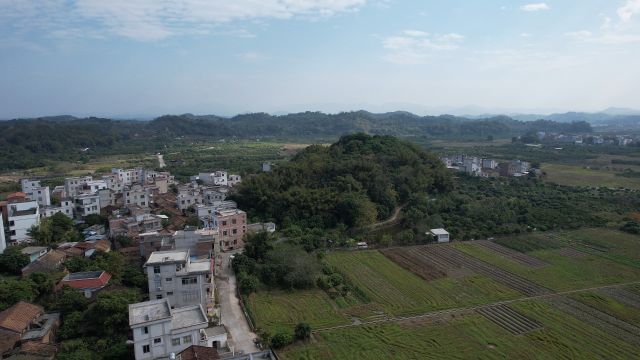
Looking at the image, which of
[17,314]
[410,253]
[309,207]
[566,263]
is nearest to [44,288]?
[17,314]

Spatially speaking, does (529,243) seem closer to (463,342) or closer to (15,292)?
(463,342)

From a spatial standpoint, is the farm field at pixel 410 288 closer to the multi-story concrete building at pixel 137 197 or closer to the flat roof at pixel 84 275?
the flat roof at pixel 84 275

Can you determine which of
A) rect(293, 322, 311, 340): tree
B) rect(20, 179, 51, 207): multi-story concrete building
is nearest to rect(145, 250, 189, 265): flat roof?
rect(293, 322, 311, 340): tree

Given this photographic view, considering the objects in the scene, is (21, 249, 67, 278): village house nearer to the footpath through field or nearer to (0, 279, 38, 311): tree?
(0, 279, 38, 311): tree

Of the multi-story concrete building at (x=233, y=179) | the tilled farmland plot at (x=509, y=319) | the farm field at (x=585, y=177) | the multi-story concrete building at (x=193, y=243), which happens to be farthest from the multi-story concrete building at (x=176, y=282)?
the farm field at (x=585, y=177)

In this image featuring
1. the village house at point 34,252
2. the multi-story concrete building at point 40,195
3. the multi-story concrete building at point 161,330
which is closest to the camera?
the multi-story concrete building at point 161,330

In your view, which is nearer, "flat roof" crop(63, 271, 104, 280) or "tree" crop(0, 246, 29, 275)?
"flat roof" crop(63, 271, 104, 280)
